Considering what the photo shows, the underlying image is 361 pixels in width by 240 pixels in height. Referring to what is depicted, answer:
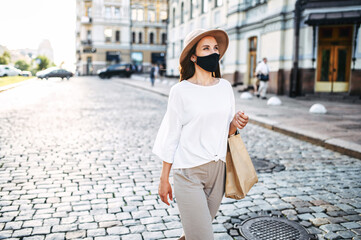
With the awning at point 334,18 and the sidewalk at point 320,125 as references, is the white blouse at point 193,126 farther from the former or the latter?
the awning at point 334,18

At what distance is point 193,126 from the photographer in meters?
2.61

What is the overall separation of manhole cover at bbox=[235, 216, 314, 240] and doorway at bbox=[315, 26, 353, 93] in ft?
51.0

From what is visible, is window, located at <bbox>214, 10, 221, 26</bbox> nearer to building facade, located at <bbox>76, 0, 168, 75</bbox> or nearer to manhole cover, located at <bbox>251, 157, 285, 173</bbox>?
manhole cover, located at <bbox>251, 157, 285, 173</bbox>

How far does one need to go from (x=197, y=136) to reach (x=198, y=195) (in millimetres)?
405

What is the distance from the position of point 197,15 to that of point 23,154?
27.7 metres

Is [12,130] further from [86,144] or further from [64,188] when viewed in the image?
[64,188]

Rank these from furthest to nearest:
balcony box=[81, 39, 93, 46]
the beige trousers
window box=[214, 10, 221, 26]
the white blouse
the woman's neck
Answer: balcony box=[81, 39, 93, 46], window box=[214, 10, 221, 26], the woman's neck, the white blouse, the beige trousers

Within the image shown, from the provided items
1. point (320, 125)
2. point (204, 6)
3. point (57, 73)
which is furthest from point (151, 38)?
point (320, 125)

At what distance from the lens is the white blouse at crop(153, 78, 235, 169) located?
8.50ft

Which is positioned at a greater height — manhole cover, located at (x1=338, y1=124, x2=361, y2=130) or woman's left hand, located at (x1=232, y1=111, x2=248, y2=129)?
woman's left hand, located at (x1=232, y1=111, x2=248, y2=129)

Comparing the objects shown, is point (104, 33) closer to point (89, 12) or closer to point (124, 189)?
point (89, 12)

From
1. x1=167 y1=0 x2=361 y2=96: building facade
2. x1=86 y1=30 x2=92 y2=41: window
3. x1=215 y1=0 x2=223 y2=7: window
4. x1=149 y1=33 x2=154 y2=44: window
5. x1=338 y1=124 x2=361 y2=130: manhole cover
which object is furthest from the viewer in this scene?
x1=149 y1=33 x2=154 y2=44: window

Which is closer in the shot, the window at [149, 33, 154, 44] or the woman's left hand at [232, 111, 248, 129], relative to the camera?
the woman's left hand at [232, 111, 248, 129]

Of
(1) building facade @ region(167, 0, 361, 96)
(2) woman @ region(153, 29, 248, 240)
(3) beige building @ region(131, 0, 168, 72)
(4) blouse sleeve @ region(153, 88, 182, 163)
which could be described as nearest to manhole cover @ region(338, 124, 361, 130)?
(2) woman @ region(153, 29, 248, 240)
